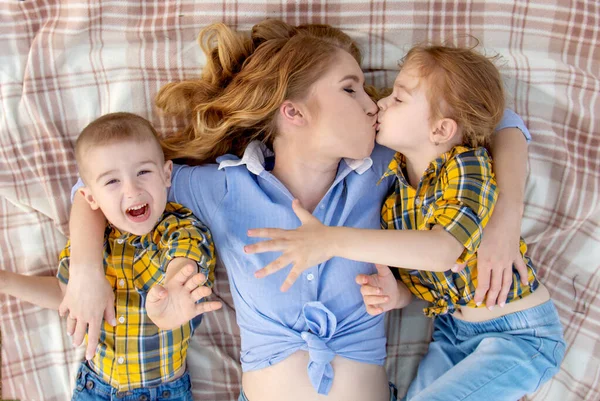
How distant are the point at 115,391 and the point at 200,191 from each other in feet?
2.13

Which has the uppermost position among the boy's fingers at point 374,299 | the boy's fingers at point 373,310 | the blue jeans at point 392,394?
the boy's fingers at point 374,299

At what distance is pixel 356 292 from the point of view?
5.47ft

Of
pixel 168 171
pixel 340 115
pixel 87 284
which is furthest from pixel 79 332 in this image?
pixel 340 115

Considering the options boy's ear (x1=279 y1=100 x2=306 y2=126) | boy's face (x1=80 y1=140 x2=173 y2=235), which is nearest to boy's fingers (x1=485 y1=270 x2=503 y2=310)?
boy's ear (x1=279 y1=100 x2=306 y2=126)

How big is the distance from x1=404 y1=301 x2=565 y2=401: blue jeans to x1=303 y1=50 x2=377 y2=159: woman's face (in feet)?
2.09

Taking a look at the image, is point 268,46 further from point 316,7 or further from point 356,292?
point 356,292

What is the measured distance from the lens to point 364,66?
1858mm

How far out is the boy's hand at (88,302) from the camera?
160cm

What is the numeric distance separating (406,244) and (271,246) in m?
0.32

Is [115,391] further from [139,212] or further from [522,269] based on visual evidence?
[522,269]

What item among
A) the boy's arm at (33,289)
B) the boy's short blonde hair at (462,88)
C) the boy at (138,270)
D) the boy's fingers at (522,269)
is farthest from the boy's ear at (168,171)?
the boy's fingers at (522,269)

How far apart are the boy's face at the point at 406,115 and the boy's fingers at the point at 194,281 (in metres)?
0.62

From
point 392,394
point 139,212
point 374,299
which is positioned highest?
point 139,212

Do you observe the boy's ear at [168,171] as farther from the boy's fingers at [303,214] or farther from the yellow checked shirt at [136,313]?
the boy's fingers at [303,214]
